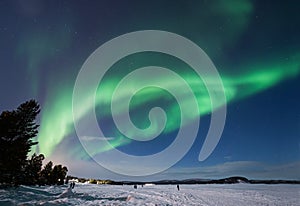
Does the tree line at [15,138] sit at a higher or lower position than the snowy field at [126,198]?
higher

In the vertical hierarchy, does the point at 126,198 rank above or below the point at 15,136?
below

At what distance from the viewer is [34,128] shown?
3438 centimetres

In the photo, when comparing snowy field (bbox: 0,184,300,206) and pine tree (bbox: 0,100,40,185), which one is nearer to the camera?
snowy field (bbox: 0,184,300,206)

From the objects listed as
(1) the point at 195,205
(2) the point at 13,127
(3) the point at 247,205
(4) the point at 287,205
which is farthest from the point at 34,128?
(4) the point at 287,205

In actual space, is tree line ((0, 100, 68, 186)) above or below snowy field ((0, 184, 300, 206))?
above

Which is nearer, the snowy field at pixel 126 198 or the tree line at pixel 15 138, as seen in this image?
the snowy field at pixel 126 198

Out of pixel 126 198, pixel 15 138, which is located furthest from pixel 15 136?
pixel 126 198

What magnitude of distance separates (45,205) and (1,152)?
50.0ft

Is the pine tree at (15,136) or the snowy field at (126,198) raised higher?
the pine tree at (15,136)

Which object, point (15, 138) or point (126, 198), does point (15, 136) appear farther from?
point (126, 198)

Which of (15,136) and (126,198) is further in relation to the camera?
(15,136)

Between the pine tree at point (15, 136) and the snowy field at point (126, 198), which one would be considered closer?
the snowy field at point (126, 198)

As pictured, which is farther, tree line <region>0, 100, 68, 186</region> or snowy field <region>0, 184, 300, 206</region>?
tree line <region>0, 100, 68, 186</region>

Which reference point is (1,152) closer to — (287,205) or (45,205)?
(45,205)
